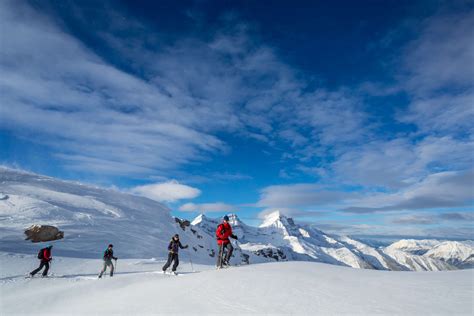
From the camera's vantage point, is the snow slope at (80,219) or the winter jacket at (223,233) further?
the snow slope at (80,219)

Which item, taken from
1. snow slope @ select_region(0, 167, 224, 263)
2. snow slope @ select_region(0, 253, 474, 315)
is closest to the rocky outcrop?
snow slope @ select_region(0, 167, 224, 263)

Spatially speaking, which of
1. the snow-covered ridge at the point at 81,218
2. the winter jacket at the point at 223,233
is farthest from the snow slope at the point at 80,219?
the winter jacket at the point at 223,233

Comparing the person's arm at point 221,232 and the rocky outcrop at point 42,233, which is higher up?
the person's arm at point 221,232

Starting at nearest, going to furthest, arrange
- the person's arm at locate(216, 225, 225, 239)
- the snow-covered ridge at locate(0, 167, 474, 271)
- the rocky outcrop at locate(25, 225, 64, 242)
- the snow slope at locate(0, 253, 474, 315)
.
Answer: the snow slope at locate(0, 253, 474, 315)
the person's arm at locate(216, 225, 225, 239)
the rocky outcrop at locate(25, 225, 64, 242)
the snow-covered ridge at locate(0, 167, 474, 271)

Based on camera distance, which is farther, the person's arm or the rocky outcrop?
the rocky outcrop

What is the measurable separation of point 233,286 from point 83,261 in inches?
687

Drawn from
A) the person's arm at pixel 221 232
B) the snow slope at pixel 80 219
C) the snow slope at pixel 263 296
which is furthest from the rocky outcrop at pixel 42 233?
the person's arm at pixel 221 232

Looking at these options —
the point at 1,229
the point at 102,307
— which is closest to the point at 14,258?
the point at 1,229

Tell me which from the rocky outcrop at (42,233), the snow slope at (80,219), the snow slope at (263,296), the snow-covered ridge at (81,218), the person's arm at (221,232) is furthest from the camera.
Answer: the snow-covered ridge at (81,218)

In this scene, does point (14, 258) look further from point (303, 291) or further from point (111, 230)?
point (303, 291)

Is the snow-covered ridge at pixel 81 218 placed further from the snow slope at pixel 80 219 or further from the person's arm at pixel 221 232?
the person's arm at pixel 221 232

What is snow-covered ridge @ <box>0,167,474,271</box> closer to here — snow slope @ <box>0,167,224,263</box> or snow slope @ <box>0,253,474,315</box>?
snow slope @ <box>0,167,224,263</box>

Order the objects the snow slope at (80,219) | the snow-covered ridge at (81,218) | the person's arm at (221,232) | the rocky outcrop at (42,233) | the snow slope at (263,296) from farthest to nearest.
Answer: the snow-covered ridge at (81,218) → the snow slope at (80,219) → the rocky outcrop at (42,233) → the person's arm at (221,232) → the snow slope at (263,296)

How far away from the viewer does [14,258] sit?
1853cm
